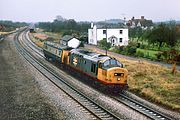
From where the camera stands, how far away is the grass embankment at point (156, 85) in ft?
79.6

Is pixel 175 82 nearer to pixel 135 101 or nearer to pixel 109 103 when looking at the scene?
pixel 135 101

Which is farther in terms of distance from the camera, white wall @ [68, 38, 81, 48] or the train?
white wall @ [68, 38, 81, 48]

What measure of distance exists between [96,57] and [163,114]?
34.0ft

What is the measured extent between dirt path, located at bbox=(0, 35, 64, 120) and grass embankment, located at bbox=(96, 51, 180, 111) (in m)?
8.14

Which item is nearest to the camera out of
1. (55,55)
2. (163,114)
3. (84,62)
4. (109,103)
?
(163,114)

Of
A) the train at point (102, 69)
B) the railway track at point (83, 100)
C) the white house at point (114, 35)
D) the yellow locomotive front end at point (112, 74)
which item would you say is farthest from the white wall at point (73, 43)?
the yellow locomotive front end at point (112, 74)

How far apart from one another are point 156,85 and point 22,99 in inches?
476

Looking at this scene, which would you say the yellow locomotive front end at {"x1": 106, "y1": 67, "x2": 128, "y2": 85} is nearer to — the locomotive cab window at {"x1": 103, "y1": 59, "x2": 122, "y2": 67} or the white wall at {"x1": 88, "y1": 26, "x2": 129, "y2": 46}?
the locomotive cab window at {"x1": 103, "y1": 59, "x2": 122, "y2": 67}

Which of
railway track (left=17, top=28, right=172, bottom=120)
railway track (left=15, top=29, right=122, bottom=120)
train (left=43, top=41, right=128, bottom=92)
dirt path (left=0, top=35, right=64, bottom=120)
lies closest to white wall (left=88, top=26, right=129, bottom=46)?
dirt path (left=0, top=35, right=64, bottom=120)

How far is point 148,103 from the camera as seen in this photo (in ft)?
79.0

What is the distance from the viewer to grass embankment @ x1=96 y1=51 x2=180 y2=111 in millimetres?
24266

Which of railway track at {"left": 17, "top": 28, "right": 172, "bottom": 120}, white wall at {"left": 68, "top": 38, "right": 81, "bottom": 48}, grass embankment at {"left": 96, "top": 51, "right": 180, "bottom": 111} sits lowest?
railway track at {"left": 17, "top": 28, "right": 172, "bottom": 120}

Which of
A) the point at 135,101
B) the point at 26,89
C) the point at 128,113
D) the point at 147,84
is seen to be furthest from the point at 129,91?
the point at 26,89

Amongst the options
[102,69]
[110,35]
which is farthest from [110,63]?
[110,35]
